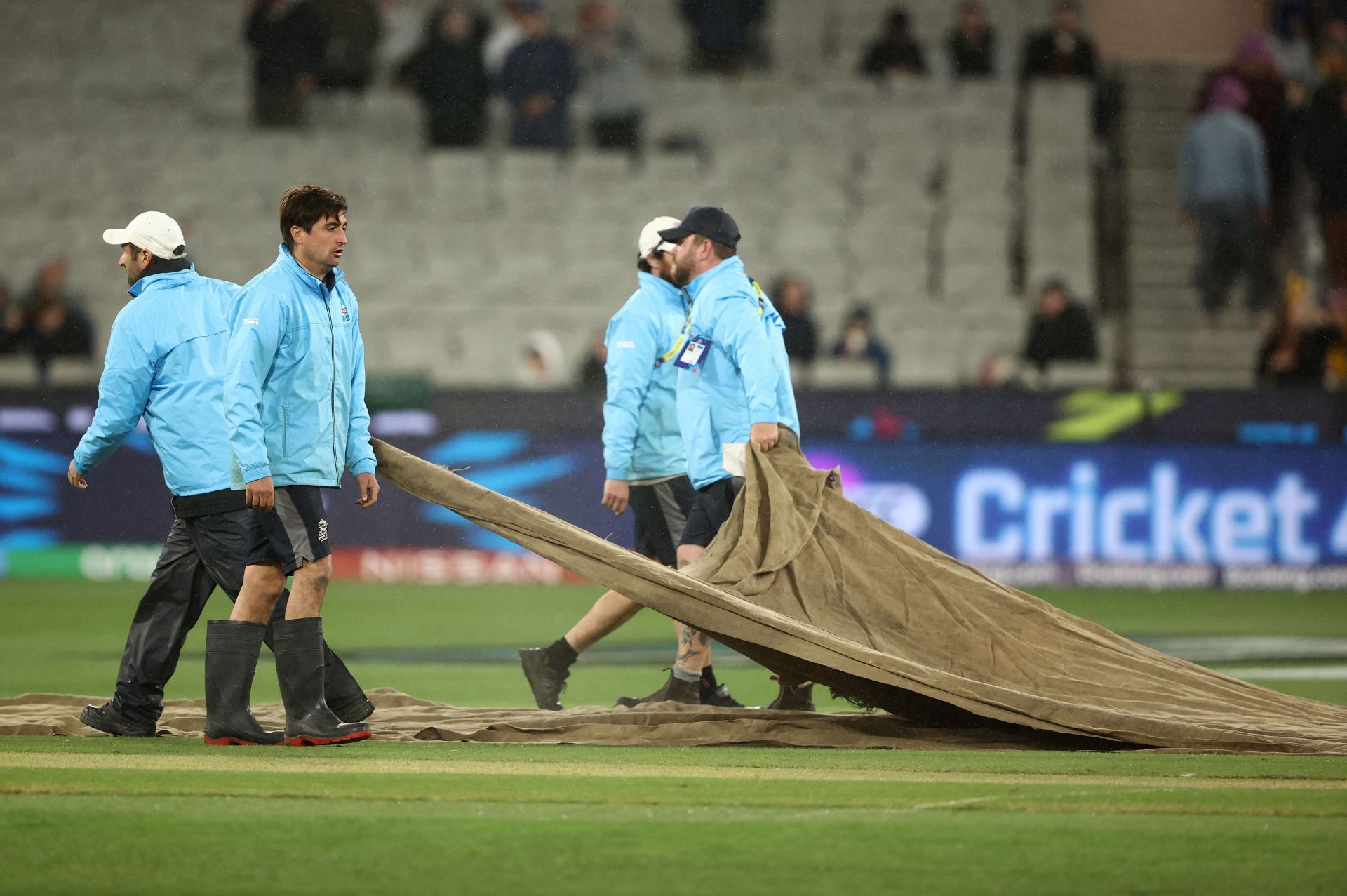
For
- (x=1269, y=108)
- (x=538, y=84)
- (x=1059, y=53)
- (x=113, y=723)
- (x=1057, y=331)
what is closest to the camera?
(x=113, y=723)

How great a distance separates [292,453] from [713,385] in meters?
2.36

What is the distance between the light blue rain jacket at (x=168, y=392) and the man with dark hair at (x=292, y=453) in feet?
1.27

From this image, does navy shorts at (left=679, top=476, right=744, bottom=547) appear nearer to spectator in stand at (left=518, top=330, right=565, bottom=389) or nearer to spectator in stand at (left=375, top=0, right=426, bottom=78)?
spectator in stand at (left=518, top=330, right=565, bottom=389)

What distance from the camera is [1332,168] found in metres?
23.8

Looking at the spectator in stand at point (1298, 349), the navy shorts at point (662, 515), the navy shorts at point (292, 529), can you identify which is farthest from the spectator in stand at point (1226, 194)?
the navy shorts at point (292, 529)

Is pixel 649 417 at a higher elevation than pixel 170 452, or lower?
higher

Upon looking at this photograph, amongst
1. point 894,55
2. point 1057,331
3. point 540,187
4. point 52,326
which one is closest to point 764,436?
point 1057,331

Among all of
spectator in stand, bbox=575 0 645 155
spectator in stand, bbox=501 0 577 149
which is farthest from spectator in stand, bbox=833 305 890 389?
spectator in stand, bbox=501 0 577 149

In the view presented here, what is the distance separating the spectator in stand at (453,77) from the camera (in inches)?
921

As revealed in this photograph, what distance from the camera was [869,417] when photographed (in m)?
18.3

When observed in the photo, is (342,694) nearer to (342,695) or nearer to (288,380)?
(342,695)

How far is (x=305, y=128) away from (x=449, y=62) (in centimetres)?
230

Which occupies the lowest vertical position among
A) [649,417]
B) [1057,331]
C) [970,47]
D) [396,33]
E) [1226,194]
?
[649,417]

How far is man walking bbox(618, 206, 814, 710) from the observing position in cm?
926
